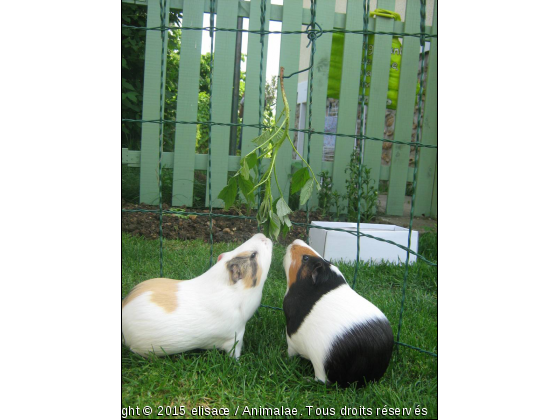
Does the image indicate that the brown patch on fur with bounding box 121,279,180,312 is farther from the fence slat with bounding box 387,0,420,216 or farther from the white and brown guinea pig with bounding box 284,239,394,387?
the fence slat with bounding box 387,0,420,216

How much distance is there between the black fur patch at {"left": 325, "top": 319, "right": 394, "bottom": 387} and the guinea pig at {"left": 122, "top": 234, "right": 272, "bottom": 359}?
0.74ft

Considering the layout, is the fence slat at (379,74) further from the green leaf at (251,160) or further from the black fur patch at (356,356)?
the black fur patch at (356,356)

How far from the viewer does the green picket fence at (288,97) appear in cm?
120

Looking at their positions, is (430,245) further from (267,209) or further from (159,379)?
(159,379)

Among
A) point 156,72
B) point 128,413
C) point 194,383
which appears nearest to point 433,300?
point 194,383

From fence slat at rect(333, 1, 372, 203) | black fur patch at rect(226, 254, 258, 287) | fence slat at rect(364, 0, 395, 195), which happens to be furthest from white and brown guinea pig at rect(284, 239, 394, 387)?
fence slat at rect(333, 1, 372, 203)

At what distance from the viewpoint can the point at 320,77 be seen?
2402 millimetres

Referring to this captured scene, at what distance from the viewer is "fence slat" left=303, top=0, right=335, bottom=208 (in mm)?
2320

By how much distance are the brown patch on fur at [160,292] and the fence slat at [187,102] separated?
28.3 inches

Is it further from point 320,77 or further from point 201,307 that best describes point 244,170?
point 320,77

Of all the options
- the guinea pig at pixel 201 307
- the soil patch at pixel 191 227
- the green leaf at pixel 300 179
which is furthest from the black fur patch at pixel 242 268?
the soil patch at pixel 191 227

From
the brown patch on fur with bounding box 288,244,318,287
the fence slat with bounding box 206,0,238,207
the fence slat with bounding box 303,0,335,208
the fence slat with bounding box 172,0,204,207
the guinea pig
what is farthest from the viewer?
the fence slat with bounding box 303,0,335,208

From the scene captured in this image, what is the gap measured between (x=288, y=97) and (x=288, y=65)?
179mm

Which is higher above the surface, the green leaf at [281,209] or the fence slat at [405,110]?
the fence slat at [405,110]
